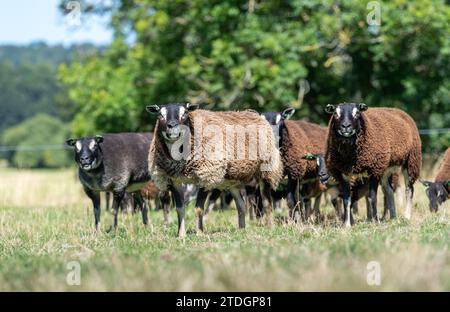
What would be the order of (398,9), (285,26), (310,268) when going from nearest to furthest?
(310,268), (398,9), (285,26)

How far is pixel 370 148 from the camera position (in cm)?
1252

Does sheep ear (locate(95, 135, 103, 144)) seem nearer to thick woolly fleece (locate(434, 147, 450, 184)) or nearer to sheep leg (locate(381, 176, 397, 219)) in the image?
sheep leg (locate(381, 176, 397, 219))

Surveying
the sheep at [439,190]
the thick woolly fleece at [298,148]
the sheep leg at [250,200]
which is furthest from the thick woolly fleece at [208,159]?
the sheep at [439,190]

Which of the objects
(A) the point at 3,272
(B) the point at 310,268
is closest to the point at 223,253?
(B) the point at 310,268

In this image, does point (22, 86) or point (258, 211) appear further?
point (22, 86)

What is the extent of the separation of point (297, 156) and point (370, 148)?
1.96 m

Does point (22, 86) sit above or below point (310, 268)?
above

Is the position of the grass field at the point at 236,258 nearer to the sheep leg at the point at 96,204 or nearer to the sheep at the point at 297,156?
the sheep leg at the point at 96,204

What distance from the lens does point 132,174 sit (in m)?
14.7

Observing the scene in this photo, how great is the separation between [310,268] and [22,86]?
12041 centimetres

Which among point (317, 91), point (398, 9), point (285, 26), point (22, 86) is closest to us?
point (398, 9)

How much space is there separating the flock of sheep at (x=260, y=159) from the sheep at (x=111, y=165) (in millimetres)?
19

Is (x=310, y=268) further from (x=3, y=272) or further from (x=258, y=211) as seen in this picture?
(x=258, y=211)

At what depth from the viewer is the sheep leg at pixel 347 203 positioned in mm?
11992
